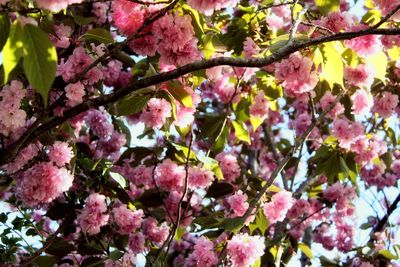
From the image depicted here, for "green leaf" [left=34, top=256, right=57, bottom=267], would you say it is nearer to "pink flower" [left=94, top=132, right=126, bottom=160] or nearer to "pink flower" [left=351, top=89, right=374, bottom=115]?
"pink flower" [left=94, top=132, right=126, bottom=160]

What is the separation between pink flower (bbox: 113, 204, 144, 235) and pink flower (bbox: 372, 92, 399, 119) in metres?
1.96

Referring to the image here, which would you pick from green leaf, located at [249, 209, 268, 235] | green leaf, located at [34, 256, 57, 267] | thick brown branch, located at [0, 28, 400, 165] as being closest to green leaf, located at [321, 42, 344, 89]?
thick brown branch, located at [0, 28, 400, 165]

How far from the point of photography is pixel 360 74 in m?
3.12

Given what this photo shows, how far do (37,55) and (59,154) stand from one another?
4.37 ft

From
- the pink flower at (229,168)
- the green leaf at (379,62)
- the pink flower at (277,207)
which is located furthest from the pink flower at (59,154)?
the pink flower at (229,168)

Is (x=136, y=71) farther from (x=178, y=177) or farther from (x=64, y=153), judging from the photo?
(x=64, y=153)

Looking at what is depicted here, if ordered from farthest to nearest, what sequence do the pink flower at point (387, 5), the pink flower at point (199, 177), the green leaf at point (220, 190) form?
the green leaf at point (220, 190), the pink flower at point (199, 177), the pink flower at point (387, 5)

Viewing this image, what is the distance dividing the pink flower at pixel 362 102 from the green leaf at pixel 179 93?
5.58ft

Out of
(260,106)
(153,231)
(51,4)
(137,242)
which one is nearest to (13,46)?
(51,4)

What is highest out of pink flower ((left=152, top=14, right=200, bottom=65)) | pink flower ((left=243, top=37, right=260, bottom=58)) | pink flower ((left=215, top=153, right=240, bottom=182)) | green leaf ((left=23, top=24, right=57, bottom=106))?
pink flower ((left=215, top=153, right=240, bottom=182))

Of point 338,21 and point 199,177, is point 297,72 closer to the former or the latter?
point 338,21

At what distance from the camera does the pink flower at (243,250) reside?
2.96 m

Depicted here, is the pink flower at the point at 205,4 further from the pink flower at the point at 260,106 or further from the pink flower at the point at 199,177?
the pink flower at the point at 260,106

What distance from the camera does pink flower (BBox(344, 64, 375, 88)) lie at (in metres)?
3.10
